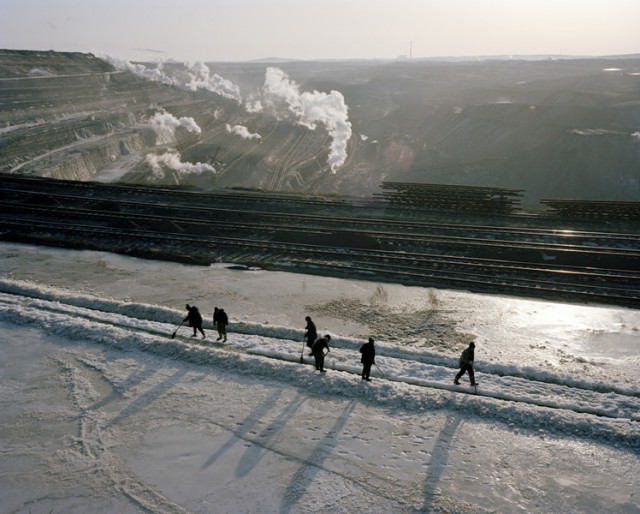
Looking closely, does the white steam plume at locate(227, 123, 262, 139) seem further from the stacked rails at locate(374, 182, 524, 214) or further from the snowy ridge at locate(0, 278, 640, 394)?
the snowy ridge at locate(0, 278, 640, 394)

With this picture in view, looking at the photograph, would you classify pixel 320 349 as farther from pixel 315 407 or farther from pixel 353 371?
pixel 315 407

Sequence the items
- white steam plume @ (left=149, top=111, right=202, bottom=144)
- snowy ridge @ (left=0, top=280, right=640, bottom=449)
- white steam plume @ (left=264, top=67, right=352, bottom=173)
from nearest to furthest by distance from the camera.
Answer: snowy ridge @ (left=0, top=280, right=640, bottom=449) → white steam plume @ (left=149, top=111, right=202, bottom=144) → white steam plume @ (left=264, top=67, right=352, bottom=173)

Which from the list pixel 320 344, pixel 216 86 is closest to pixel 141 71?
pixel 216 86

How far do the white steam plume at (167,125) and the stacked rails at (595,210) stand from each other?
121 feet

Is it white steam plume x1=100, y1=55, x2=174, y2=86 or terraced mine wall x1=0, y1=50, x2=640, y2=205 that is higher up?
white steam plume x1=100, y1=55, x2=174, y2=86

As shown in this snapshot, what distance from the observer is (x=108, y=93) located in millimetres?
63844

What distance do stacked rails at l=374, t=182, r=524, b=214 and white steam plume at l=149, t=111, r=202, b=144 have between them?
96.6ft

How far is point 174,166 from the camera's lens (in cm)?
4041

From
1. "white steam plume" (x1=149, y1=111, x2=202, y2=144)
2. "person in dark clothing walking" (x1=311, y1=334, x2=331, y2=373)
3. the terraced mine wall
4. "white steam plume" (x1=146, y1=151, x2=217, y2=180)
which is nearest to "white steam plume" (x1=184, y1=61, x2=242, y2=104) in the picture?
the terraced mine wall

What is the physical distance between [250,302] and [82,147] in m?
32.4

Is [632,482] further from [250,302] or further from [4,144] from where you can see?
[4,144]

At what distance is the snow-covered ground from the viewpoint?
8.03 meters

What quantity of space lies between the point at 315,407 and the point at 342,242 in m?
10.8

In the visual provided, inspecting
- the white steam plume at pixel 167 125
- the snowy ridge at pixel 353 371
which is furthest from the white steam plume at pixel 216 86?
the snowy ridge at pixel 353 371
